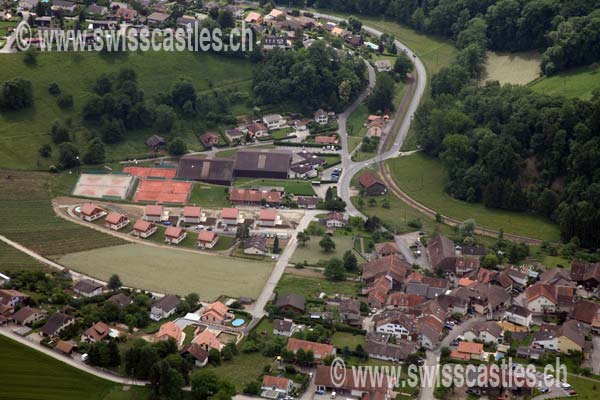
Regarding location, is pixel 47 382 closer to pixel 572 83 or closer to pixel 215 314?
pixel 215 314

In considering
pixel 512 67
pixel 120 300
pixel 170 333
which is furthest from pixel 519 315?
pixel 512 67

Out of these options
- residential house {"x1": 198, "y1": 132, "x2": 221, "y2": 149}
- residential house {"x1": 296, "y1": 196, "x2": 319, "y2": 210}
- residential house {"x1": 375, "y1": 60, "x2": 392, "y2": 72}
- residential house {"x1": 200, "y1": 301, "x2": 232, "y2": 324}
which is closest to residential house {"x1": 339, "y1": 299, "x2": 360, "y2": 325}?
residential house {"x1": 200, "y1": 301, "x2": 232, "y2": 324}

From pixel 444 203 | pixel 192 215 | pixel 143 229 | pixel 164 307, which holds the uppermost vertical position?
pixel 444 203

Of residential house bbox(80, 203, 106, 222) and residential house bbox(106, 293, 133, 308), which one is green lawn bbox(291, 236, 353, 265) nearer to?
residential house bbox(106, 293, 133, 308)

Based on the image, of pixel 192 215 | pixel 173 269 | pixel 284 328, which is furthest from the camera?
pixel 192 215

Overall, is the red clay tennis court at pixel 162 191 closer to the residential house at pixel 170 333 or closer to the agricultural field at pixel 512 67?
the residential house at pixel 170 333

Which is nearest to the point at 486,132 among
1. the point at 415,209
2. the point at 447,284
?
the point at 415,209
